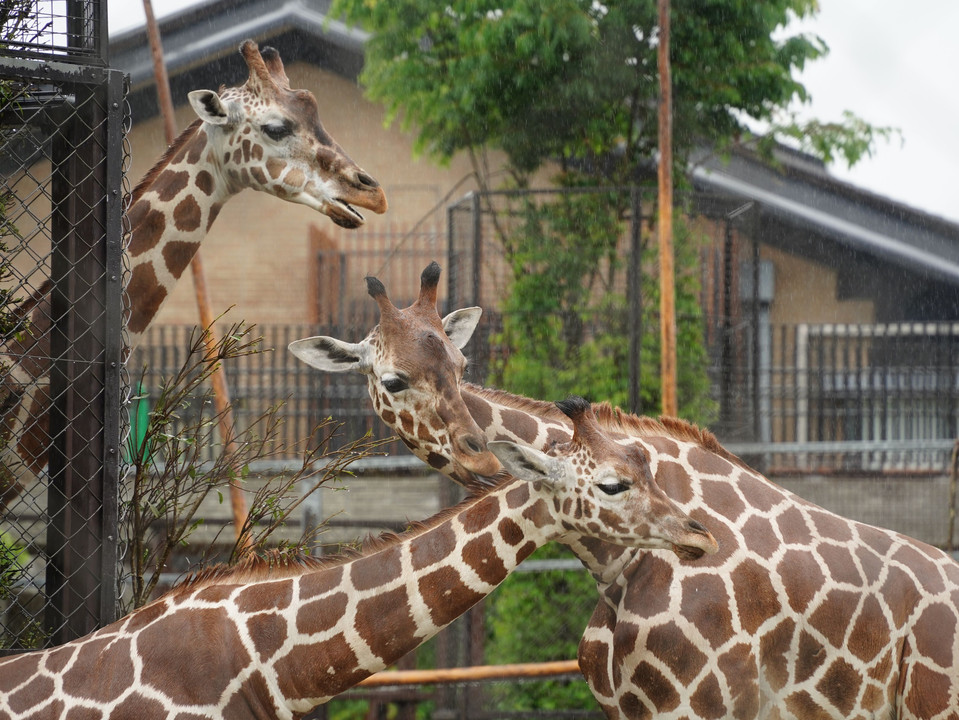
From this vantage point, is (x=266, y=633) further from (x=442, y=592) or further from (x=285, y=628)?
(x=442, y=592)

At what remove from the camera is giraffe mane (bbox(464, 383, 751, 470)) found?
4.95 metres

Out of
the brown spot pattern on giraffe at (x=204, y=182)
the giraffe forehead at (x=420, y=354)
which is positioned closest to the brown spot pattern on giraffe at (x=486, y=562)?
the giraffe forehead at (x=420, y=354)

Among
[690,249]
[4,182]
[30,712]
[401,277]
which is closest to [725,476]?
[30,712]

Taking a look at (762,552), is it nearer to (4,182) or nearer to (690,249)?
(4,182)

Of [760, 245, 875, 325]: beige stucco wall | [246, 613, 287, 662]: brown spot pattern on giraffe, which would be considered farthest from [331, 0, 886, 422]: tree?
[246, 613, 287, 662]: brown spot pattern on giraffe

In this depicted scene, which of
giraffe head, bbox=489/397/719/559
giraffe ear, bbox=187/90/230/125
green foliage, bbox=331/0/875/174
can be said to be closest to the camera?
giraffe head, bbox=489/397/719/559

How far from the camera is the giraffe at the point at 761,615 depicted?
4445mm

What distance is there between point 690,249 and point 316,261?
5.32 metres

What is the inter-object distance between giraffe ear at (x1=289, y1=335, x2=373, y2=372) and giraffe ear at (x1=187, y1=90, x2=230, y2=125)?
1177 millimetres

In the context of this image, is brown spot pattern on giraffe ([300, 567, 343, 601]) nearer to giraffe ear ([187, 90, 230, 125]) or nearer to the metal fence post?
the metal fence post

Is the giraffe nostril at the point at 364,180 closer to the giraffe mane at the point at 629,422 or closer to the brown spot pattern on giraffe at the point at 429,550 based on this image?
the giraffe mane at the point at 629,422

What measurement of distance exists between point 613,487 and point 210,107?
2680 mm

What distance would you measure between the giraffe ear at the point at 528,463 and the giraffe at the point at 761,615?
281mm

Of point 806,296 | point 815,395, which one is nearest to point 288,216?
point 806,296
